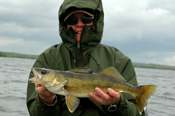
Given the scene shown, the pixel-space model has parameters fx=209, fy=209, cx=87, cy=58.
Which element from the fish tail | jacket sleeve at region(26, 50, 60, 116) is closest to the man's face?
jacket sleeve at region(26, 50, 60, 116)

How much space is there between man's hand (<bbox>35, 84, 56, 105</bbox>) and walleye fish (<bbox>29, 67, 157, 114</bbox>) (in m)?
0.11

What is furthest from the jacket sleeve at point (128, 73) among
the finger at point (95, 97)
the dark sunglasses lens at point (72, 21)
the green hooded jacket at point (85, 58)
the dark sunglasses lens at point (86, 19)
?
the dark sunglasses lens at point (72, 21)

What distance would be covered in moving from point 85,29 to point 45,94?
5.17 ft

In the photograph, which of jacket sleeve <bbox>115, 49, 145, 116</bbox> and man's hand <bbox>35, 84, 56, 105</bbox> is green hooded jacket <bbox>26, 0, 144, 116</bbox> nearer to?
jacket sleeve <bbox>115, 49, 145, 116</bbox>

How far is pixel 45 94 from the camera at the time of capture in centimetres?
328

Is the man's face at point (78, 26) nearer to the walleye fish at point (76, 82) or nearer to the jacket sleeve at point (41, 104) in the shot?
the jacket sleeve at point (41, 104)

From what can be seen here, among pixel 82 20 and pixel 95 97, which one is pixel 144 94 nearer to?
pixel 95 97

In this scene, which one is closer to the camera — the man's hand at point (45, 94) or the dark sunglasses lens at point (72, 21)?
the man's hand at point (45, 94)

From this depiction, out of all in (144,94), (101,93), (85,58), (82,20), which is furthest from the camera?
(82,20)

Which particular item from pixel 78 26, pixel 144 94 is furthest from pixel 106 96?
pixel 78 26

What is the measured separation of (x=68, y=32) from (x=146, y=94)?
1.93 m

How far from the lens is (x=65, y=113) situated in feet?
12.5

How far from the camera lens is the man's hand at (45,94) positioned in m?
3.19

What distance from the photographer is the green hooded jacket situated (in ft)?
12.5
